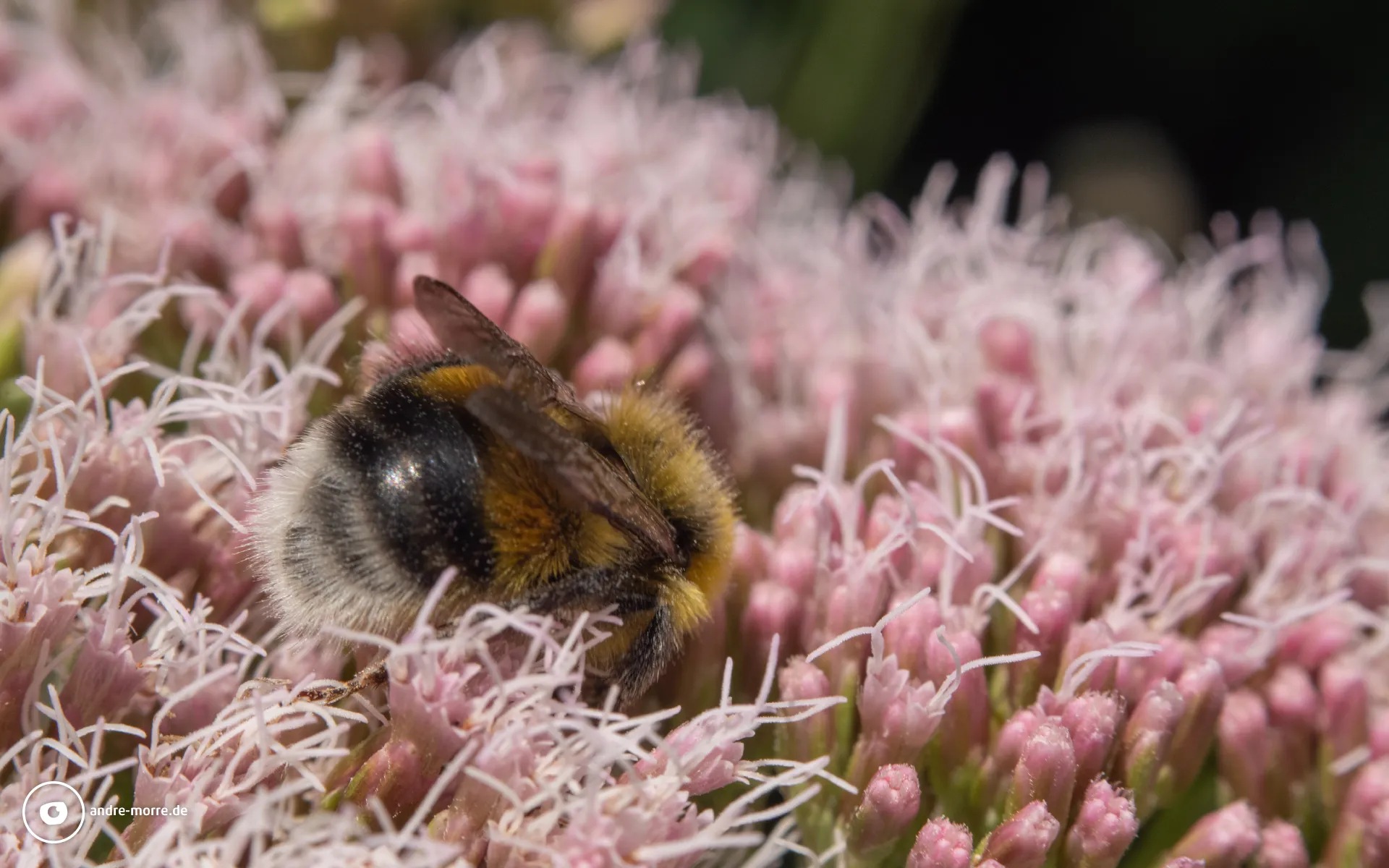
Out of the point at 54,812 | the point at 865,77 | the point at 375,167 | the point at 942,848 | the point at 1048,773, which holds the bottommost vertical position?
the point at 54,812

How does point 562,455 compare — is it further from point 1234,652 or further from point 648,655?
point 1234,652

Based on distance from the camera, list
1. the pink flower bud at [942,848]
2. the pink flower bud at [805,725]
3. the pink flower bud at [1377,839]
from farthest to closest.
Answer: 1. the pink flower bud at [1377,839]
2. the pink flower bud at [805,725]
3. the pink flower bud at [942,848]

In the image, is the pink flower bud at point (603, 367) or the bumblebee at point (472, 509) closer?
the bumblebee at point (472, 509)

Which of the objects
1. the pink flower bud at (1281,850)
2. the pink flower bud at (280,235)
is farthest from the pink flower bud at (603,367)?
the pink flower bud at (1281,850)

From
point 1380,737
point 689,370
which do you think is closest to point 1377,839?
point 1380,737

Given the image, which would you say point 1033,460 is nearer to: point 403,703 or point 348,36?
point 403,703

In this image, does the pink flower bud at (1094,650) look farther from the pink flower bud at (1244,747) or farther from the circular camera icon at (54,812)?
the circular camera icon at (54,812)
